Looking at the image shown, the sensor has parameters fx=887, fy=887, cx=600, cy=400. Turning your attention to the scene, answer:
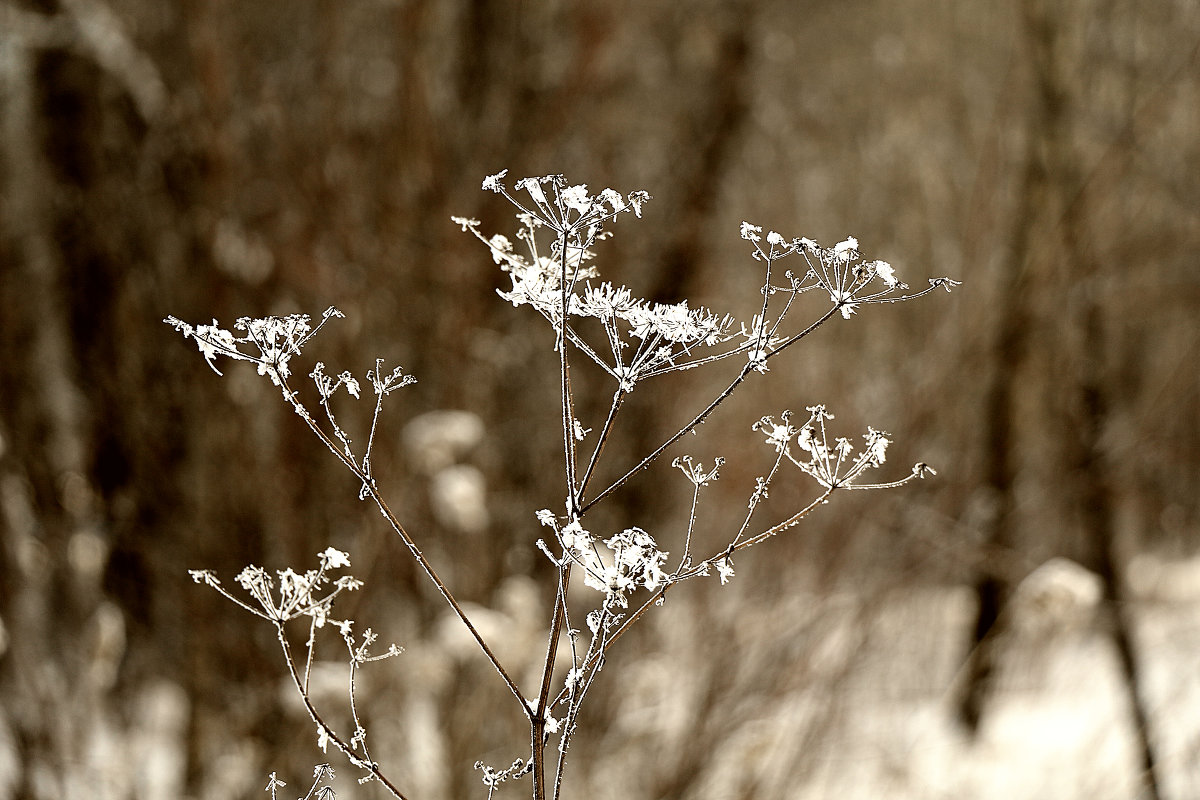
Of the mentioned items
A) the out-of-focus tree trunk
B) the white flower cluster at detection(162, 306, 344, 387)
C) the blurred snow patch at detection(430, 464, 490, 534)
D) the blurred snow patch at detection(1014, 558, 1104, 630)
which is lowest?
the white flower cluster at detection(162, 306, 344, 387)

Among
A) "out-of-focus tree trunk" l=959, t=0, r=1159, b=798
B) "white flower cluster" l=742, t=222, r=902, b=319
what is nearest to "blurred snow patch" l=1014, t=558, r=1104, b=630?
"out-of-focus tree trunk" l=959, t=0, r=1159, b=798

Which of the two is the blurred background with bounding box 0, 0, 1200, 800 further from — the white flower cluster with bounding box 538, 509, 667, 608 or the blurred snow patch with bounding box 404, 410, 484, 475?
the white flower cluster with bounding box 538, 509, 667, 608

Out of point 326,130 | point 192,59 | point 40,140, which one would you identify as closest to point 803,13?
point 326,130

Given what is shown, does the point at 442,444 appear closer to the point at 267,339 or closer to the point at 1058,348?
the point at 267,339

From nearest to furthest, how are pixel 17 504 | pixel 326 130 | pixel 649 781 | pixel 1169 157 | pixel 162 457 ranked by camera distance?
pixel 649 781
pixel 17 504
pixel 162 457
pixel 326 130
pixel 1169 157

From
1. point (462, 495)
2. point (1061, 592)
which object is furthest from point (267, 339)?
point (1061, 592)

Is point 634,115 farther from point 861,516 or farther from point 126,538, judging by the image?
point 126,538

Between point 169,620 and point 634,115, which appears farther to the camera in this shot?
point 634,115

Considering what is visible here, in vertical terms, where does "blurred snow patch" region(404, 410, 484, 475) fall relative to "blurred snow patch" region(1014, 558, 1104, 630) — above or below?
above

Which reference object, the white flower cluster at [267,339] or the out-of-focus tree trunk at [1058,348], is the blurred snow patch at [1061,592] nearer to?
the out-of-focus tree trunk at [1058,348]
